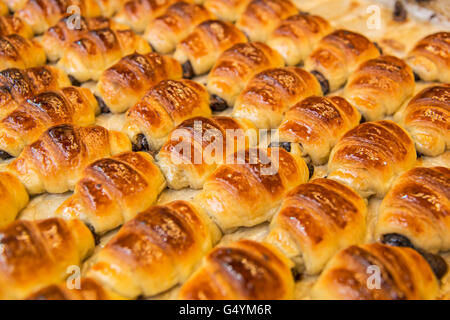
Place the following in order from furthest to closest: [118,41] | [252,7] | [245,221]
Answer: [252,7]
[118,41]
[245,221]

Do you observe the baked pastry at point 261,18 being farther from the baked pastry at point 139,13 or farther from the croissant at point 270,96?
the croissant at point 270,96

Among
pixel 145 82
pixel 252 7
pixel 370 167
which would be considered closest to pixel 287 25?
pixel 252 7

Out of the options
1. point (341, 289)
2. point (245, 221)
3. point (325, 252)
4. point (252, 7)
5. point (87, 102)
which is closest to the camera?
point (341, 289)

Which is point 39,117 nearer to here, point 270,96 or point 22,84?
point 22,84

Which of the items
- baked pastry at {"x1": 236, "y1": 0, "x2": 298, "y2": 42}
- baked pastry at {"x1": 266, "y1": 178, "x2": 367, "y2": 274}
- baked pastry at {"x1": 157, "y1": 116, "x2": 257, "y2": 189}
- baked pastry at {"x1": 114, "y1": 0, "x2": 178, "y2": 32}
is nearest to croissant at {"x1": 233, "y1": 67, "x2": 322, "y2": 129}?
baked pastry at {"x1": 157, "y1": 116, "x2": 257, "y2": 189}

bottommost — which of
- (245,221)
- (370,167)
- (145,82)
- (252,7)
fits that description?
(245,221)

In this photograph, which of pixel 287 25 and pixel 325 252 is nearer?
pixel 325 252

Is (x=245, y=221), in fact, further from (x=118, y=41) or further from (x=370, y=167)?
(x=118, y=41)

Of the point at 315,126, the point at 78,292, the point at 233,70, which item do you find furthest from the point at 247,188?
the point at 233,70

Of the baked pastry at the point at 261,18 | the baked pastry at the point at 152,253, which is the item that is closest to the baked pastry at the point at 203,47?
the baked pastry at the point at 261,18
